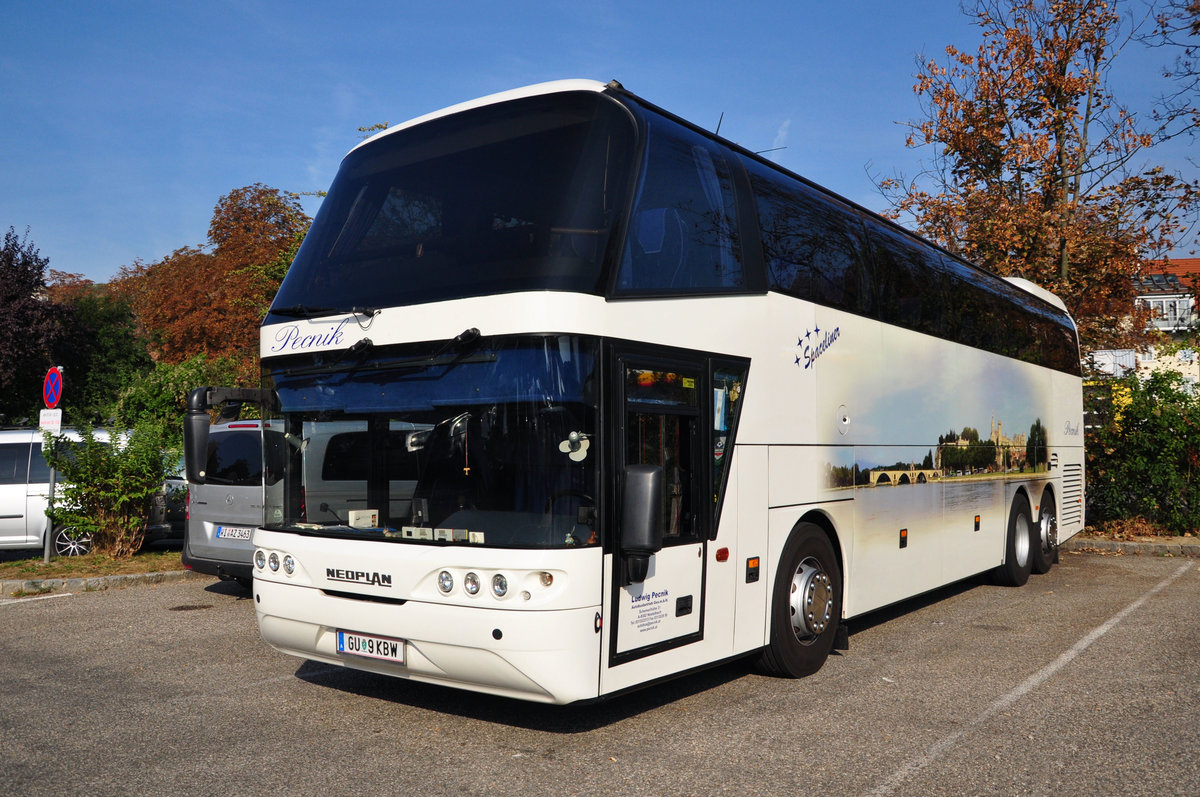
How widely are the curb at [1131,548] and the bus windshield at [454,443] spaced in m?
13.9

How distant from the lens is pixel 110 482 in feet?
45.5

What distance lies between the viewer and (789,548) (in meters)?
7.31

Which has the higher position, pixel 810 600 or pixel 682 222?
pixel 682 222

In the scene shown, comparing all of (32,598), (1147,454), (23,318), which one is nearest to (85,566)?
(32,598)

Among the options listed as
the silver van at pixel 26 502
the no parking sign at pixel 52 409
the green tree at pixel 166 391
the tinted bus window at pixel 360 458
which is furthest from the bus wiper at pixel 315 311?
the green tree at pixel 166 391

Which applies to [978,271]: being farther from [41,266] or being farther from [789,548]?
[41,266]

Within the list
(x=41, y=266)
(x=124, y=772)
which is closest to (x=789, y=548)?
(x=124, y=772)

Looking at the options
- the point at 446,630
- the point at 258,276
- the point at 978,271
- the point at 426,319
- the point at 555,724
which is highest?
the point at 258,276

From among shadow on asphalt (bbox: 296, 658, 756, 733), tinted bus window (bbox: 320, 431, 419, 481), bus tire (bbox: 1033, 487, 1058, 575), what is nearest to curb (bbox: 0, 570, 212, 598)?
shadow on asphalt (bbox: 296, 658, 756, 733)

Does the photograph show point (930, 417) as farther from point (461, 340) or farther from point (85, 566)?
point (85, 566)

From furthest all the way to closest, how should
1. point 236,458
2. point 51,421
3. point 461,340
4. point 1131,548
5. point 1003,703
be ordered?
point 1131,548
point 51,421
point 236,458
point 1003,703
point 461,340

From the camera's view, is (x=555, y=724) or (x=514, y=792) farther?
(x=555, y=724)

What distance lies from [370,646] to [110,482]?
9.65 meters

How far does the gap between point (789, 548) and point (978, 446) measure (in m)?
4.99
